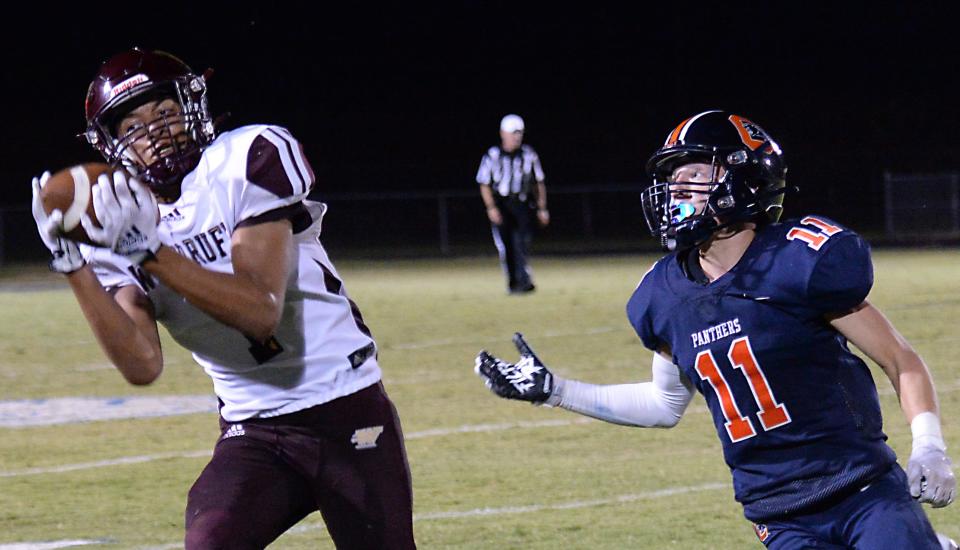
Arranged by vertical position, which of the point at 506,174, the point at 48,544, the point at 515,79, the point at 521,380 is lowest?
the point at 515,79

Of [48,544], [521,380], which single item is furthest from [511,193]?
[521,380]

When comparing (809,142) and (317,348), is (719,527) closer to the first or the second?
(317,348)

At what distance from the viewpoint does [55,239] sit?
319 centimetres

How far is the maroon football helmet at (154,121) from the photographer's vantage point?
3523 mm

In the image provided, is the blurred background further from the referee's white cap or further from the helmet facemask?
the helmet facemask

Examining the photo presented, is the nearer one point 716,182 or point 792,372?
point 792,372

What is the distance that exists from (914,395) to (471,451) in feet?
12.5

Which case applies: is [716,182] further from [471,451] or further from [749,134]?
[471,451]

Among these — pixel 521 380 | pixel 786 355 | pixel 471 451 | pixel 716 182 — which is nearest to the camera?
pixel 786 355

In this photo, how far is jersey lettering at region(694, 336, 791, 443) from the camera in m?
3.48

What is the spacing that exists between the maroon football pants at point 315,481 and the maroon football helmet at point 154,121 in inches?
23.7

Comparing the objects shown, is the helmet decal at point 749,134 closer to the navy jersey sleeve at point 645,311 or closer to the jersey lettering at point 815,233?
the jersey lettering at point 815,233

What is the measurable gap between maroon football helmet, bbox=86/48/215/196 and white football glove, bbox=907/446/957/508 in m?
1.68

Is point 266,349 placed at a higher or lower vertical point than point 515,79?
Answer: higher
